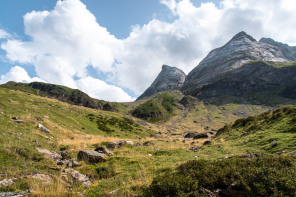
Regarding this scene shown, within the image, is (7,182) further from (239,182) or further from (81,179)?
(239,182)

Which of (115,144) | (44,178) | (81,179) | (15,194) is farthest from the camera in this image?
(115,144)

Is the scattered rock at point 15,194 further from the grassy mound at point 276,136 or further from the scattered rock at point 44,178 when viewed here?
the grassy mound at point 276,136

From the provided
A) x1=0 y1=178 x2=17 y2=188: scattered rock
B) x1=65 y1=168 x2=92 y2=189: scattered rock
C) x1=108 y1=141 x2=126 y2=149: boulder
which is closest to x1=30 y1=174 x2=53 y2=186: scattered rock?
x1=0 y1=178 x2=17 y2=188: scattered rock

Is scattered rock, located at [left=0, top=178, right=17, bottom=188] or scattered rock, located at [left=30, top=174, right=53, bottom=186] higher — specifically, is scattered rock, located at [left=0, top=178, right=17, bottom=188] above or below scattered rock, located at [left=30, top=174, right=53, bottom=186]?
above

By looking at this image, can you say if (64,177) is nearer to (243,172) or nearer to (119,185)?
(119,185)

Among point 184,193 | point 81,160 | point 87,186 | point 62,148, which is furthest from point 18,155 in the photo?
point 184,193

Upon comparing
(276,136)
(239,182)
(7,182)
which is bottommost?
(7,182)

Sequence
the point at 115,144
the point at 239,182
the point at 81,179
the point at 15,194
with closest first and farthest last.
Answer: the point at 239,182, the point at 15,194, the point at 81,179, the point at 115,144

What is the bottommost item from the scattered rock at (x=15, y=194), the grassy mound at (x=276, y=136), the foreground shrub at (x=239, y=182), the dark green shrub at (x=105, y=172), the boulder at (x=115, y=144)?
the dark green shrub at (x=105, y=172)

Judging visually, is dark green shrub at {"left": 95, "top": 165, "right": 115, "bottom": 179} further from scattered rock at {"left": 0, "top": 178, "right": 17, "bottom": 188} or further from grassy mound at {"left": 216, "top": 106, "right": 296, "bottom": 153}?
grassy mound at {"left": 216, "top": 106, "right": 296, "bottom": 153}

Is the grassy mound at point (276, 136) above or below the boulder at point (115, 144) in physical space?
above

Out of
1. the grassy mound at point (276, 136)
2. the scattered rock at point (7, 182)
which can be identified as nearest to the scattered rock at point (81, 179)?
the scattered rock at point (7, 182)

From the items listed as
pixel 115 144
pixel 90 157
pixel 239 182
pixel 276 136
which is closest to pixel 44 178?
pixel 90 157

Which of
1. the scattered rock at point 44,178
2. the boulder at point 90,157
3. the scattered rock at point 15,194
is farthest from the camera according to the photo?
the boulder at point 90,157
